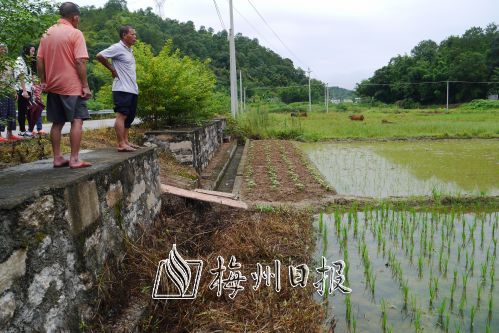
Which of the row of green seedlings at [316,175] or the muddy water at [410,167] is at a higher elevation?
the row of green seedlings at [316,175]

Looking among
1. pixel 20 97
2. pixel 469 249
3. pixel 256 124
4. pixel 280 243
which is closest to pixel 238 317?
pixel 280 243

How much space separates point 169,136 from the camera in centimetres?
809

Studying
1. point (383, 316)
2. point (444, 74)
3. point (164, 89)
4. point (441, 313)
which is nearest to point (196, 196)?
point (383, 316)

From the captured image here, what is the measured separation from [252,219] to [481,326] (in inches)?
107

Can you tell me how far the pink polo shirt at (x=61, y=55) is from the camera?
3.31m

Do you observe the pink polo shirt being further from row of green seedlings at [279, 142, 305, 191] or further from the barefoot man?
row of green seedlings at [279, 142, 305, 191]

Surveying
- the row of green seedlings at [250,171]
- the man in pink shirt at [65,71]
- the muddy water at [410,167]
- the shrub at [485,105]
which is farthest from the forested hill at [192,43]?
the shrub at [485,105]

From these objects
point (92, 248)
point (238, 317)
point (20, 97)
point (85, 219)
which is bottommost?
point (238, 317)

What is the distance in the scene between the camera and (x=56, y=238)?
2400mm

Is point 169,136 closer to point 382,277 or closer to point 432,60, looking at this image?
point 382,277

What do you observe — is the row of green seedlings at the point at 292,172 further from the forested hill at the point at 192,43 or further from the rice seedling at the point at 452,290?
the forested hill at the point at 192,43

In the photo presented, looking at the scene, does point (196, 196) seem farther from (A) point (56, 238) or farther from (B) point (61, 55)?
(A) point (56, 238)

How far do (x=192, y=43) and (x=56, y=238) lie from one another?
116 feet

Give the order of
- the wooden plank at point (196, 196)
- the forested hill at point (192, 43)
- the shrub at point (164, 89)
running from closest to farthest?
the wooden plank at point (196, 196), the shrub at point (164, 89), the forested hill at point (192, 43)
